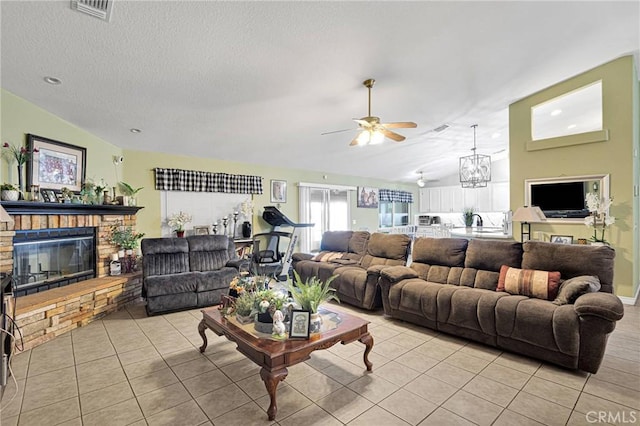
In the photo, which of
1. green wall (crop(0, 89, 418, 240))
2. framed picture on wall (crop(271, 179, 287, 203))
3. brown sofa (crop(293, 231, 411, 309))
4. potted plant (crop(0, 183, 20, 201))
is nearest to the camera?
potted plant (crop(0, 183, 20, 201))

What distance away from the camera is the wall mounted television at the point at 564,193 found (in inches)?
176

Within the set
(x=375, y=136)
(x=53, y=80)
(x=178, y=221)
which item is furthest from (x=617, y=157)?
(x=53, y=80)

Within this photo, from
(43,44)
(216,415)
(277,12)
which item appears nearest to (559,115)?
(277,12)

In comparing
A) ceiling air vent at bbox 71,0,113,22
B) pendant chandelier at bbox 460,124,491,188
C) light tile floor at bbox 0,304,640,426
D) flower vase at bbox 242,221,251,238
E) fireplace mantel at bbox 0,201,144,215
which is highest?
ceiling air vent at bbox 71,0,113,22

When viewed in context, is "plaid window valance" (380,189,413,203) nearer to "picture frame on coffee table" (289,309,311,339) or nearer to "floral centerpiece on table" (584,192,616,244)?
"floral centerpiece on table" (584,192,616,244)

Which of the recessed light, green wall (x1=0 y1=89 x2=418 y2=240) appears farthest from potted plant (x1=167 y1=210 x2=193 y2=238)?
the recessed light

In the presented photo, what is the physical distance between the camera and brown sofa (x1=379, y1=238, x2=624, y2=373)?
93.0 inches

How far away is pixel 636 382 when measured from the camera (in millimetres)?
2311

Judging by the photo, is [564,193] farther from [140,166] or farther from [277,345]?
[140,166]

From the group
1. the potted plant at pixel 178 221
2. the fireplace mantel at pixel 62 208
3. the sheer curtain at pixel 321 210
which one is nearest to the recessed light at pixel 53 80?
the fireplace mantel at pixel 62 208

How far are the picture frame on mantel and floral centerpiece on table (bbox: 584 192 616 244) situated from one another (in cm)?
709

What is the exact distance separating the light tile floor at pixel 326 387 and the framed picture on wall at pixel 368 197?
19.0 feet

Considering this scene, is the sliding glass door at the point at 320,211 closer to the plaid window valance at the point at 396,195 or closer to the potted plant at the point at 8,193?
the plaid window valance at the point at 396,195

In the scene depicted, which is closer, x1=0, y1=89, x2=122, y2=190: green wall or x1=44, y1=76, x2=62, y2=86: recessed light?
x1=44, y1=76, x2=62, y2=86: recessed light
